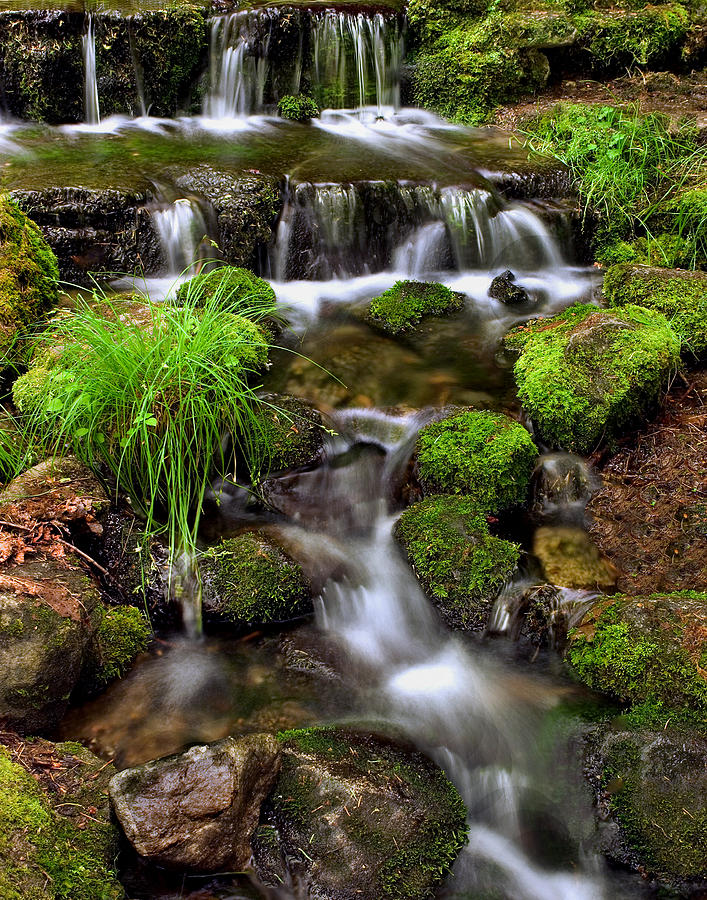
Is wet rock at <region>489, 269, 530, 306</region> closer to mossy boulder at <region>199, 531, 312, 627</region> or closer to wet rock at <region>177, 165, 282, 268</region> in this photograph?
wet rock at <region>177, 165, 282, 268</region>

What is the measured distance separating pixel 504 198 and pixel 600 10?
4.04 metres

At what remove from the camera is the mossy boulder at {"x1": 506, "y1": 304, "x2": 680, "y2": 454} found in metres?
4.57

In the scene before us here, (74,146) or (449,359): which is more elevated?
(74,146)

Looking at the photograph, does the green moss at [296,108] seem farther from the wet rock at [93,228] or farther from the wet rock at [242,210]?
the wet rock at [93,228]

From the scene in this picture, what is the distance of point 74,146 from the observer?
7.74 meters

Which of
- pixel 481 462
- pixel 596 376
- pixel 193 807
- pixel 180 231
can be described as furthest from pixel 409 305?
pixel 193 807

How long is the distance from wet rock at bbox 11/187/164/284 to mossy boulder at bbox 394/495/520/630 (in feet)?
12.6

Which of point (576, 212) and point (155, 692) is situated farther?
point (576, 212)

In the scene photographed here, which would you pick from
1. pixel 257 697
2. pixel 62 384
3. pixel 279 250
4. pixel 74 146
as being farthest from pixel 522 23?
pixel 257 697

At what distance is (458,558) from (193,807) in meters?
1.86

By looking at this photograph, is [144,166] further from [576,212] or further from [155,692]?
[155,692]

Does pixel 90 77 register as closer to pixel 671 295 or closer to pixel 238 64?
pixel 238 64

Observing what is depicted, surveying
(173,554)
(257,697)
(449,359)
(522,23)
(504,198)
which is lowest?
(257,697)

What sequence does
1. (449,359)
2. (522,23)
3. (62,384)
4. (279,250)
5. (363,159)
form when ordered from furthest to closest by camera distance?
(522,23) → (363,159) → (279,250) → (449,359) → (62,384)
